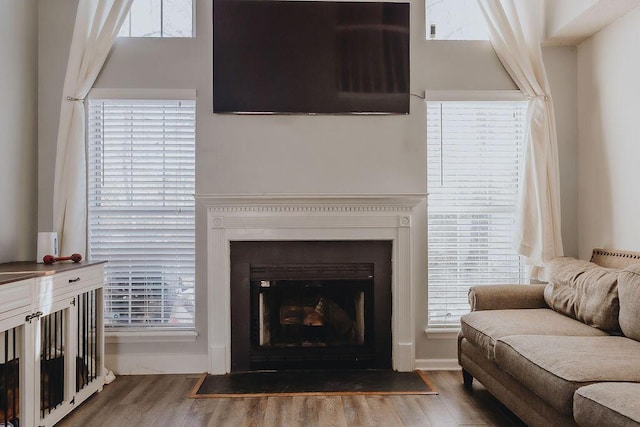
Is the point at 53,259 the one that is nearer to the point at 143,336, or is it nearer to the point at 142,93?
the point at 143,336

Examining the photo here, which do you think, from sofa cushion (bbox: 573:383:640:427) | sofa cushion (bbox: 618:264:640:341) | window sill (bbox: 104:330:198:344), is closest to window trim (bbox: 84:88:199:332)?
window sill (bbox: 104:330:198:344)

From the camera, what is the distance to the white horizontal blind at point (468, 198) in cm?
398

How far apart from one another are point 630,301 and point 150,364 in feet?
10.5

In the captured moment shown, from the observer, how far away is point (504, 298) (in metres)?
3.46

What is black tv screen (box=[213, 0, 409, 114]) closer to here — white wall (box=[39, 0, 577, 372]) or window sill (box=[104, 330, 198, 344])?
white wall (box=[39, 0, 577, 372])

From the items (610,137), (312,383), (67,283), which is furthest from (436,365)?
(67,283)

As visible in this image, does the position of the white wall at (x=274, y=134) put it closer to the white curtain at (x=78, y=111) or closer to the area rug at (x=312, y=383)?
the white curtain at (x=78, y=111)

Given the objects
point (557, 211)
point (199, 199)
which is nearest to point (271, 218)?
point (199, 199)

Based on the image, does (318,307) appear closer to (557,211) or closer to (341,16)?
(557,211)

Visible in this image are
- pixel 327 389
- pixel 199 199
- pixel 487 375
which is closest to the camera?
pixel 487 375

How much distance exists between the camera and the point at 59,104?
3846 mm

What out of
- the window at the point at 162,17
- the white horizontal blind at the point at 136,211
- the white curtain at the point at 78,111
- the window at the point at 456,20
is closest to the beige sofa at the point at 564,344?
the window at the point at 456,20

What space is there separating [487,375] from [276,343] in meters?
1.59

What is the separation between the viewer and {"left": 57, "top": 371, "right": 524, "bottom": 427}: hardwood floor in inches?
115
